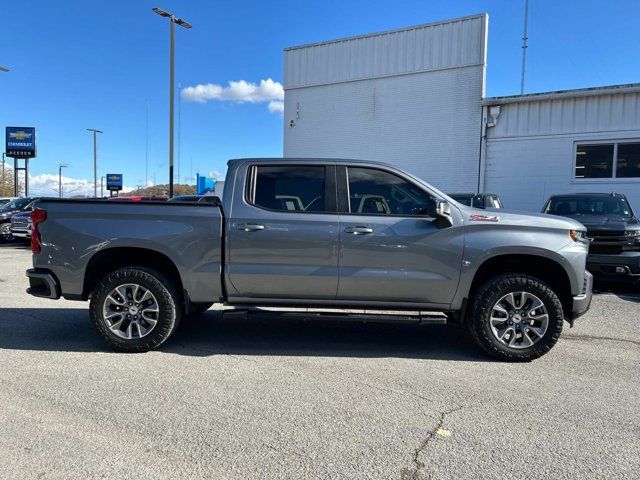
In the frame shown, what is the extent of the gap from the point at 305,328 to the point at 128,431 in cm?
298

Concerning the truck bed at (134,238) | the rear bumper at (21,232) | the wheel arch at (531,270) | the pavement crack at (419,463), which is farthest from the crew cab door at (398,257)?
the rear bumper at (21,232)

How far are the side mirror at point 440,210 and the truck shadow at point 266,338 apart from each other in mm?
1411

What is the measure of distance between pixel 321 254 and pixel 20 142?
129 feet

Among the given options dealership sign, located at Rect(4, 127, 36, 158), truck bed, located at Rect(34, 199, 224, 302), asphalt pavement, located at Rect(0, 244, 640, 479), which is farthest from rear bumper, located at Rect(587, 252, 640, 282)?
dealership sign, located at Rect(4, 127, 36, 158)

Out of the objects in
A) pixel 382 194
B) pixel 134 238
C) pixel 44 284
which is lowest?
pixel 44 284

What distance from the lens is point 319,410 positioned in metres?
3.65

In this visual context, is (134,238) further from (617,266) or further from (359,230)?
(617,266)

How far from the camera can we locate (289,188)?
4.99m

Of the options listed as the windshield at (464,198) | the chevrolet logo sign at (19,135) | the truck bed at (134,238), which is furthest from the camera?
the chevrolet logo sign at (19,135)

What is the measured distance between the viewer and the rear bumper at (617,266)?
803 centimetres

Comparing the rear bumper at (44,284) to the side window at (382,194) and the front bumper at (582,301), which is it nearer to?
the side window at (382,194)

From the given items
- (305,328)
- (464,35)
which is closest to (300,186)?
(305,328)

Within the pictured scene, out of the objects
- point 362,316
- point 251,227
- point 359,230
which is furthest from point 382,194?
point 251,227

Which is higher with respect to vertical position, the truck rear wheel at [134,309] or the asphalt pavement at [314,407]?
the truck rear wheel at [134,309]
